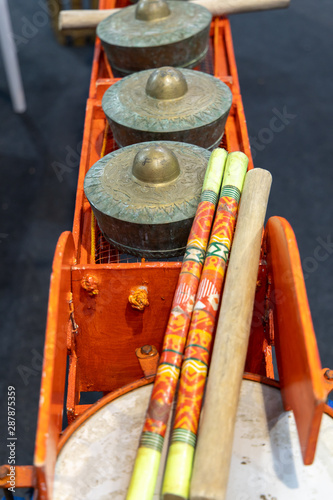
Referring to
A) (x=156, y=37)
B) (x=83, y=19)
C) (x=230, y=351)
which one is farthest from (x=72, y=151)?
(x=230, y=351)

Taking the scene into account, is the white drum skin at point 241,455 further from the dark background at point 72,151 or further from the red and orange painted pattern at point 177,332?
the dark background at point 72,151

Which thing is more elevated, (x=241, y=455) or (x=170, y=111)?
(x=170, y=111)

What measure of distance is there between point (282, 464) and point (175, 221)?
0.60 m

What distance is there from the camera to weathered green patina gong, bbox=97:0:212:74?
195 centimetres

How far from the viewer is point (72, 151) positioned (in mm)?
3375

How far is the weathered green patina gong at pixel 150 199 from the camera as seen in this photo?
1.32m

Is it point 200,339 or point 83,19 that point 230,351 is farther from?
point 83,19

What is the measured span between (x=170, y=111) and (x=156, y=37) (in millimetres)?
500

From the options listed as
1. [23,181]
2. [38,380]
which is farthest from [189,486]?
[23,181]

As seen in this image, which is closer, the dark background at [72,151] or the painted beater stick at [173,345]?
the painted beater stick at [173,345]

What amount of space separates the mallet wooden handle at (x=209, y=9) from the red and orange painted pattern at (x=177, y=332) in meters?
1.60

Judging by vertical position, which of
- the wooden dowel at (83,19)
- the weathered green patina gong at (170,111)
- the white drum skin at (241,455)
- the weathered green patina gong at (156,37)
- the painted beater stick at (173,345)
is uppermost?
the wooden dowel at (83,19)

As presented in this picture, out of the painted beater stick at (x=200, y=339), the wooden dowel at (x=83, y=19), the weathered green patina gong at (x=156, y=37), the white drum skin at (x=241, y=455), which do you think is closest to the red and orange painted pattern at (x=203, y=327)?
the painted beater stick at (x=200, y=339)

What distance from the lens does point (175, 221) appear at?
1.29 metres
